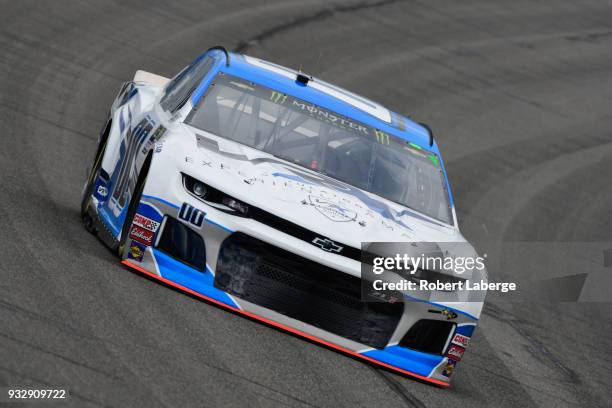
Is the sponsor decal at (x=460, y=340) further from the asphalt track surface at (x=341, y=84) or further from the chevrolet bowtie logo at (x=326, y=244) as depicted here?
the chevrolet bowtie logo at (x=326, y=244)

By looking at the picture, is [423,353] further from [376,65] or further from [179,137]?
[376,65]

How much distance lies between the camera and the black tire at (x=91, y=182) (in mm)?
8156

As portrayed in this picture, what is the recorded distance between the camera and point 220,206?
689 cm

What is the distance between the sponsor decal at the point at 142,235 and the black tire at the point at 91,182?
1028 mm

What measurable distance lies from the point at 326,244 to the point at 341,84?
1173 cm

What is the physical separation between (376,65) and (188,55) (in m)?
4.24

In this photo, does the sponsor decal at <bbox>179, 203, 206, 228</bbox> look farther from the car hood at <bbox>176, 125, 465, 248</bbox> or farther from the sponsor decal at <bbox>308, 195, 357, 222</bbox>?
the sponsor decal at <bbox>308, 195, 357, 222</bbox>

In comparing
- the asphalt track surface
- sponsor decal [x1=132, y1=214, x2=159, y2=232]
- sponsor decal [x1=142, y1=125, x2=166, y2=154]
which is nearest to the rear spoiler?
the asphalt track surface

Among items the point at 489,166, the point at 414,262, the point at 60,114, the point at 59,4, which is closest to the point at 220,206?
the point at 414,262

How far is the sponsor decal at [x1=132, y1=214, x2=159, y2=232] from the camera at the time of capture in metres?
7.00

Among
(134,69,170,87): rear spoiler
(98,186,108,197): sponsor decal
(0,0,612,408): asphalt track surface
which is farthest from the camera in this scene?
(134,69,170,87): rear spoiler

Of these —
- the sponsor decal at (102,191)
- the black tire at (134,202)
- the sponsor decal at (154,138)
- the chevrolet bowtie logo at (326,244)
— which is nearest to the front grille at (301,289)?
the chevrolet bowtie logo at (326,244)

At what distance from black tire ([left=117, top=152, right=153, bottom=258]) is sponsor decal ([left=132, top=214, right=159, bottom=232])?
23cm

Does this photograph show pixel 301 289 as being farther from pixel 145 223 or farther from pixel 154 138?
pixel 154 138
